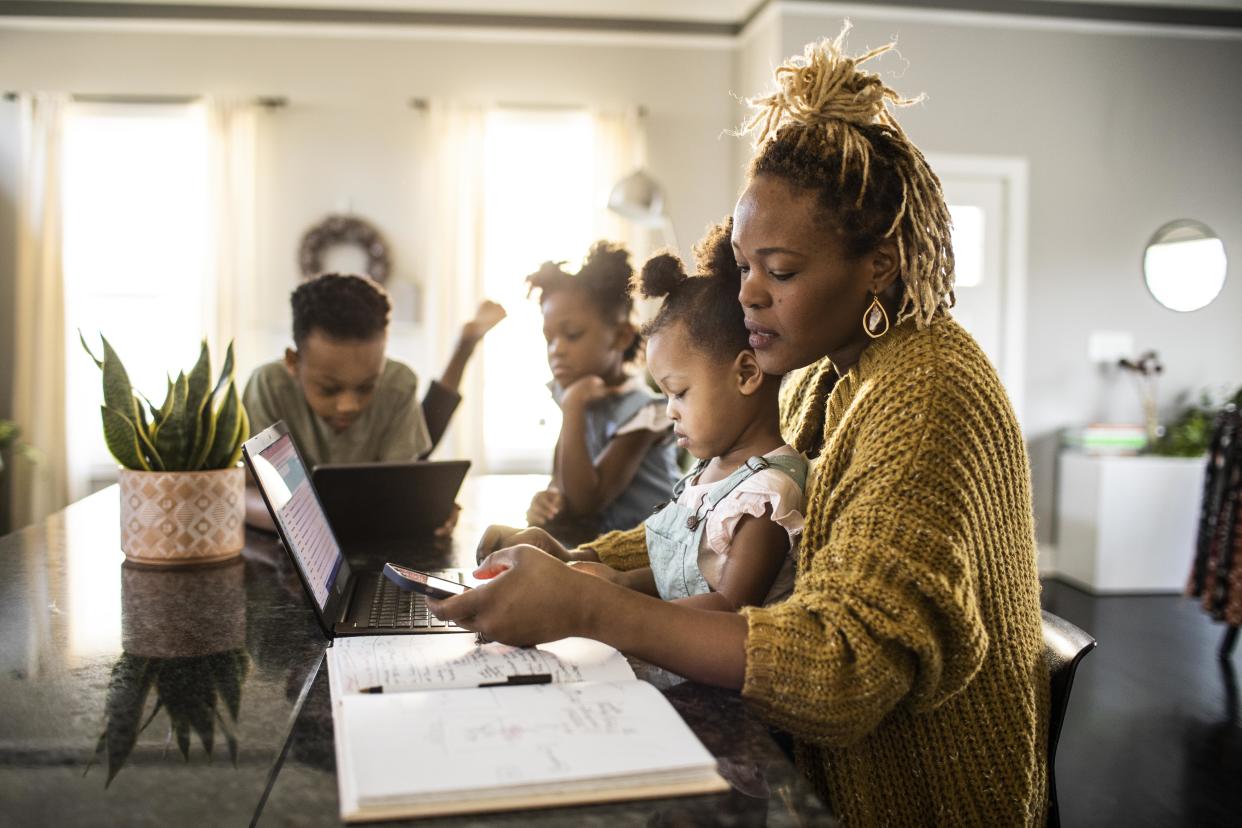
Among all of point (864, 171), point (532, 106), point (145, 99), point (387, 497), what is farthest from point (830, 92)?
point (145, 99)

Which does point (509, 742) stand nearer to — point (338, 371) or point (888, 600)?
point (888, 600)

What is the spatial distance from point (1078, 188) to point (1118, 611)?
2360 mm

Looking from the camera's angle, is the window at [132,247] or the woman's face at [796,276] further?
the window at [132,247]

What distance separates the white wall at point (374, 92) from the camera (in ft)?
17.7

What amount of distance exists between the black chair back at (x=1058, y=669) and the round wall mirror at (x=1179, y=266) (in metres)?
4.96

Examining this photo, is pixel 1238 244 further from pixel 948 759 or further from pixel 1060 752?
pixel 948 759

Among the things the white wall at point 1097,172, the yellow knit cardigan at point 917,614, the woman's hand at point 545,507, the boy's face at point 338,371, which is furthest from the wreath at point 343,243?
the yellow knit cardigan at point 917,614

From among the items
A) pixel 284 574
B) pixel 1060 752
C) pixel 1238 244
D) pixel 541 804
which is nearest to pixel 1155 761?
pixel 1060 752

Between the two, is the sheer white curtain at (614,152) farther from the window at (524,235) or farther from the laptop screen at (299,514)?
the laptop screen at (299,514)

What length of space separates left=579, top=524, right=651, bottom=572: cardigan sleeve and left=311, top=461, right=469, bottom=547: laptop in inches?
17.8

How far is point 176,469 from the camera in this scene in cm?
154

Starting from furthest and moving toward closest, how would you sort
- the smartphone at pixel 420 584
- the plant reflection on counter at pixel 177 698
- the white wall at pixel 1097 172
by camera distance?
1. the white wall at pixel 1097 172
2. the smartphone at pixel 420 584
3. the plant reflection on counter at pixel 177 698

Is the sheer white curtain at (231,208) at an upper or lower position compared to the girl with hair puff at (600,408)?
upper

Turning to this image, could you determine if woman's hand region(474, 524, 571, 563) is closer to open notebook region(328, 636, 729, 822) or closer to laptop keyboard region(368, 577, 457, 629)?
laptop keyboard region(368, 577, 457, 629)
